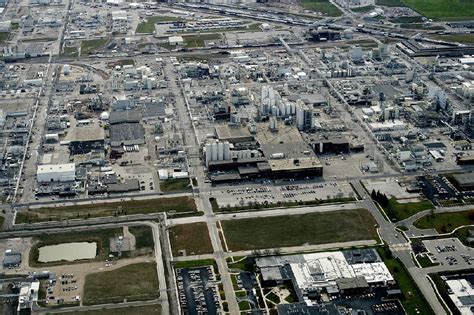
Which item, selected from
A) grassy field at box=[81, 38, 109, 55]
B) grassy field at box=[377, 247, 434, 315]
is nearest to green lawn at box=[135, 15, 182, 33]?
grassy field at box=[81, 38, 109, 55]

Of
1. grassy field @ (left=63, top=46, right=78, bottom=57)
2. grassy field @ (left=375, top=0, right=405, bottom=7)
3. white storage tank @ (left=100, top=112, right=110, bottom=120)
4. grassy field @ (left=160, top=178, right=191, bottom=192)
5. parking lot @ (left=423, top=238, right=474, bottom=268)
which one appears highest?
grassy field @ (left=375, top=0, right=405, bottom=7)

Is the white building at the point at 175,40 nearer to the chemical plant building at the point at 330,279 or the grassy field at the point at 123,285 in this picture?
the grassy field at the point at 123,285

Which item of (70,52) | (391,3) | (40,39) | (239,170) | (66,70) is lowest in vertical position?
(239,170)

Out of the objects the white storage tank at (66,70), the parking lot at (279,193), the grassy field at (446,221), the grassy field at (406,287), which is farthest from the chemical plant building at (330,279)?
the white storage tank at (66,70)

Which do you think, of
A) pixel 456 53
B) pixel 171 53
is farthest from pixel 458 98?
pixel 171 53

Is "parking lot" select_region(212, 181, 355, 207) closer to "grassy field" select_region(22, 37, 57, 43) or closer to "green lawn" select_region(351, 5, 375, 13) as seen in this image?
"grassy field" select_region(22, 37, 57, 43)

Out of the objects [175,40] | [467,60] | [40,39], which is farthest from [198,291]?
[40,39]

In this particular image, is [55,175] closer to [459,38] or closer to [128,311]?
[128,311]
